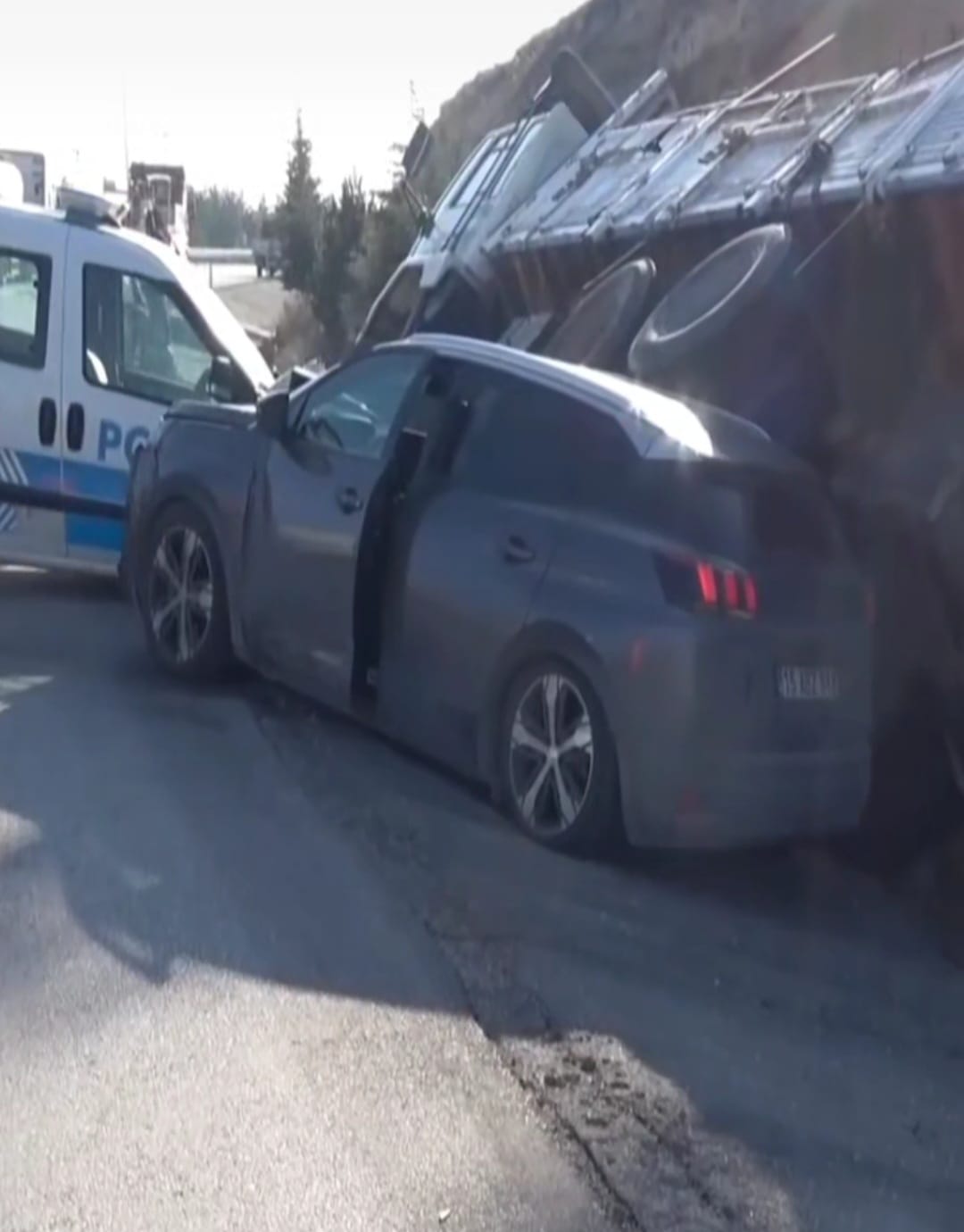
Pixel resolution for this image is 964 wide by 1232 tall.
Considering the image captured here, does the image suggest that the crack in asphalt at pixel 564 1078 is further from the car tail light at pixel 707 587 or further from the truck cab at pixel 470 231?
the truck cab at pixel 470 231

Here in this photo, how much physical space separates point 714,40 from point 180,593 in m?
23.7

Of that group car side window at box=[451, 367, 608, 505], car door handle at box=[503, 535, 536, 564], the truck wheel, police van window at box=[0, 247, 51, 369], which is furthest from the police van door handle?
car door handle at box=[503, 535, 536, 564]

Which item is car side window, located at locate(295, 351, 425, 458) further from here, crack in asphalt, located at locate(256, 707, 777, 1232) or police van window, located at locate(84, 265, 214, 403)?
police van window, located at locate(84, 265, 214, 403)

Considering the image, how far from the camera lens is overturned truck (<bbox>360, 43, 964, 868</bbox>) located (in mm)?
8750

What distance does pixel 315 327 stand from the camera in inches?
1396

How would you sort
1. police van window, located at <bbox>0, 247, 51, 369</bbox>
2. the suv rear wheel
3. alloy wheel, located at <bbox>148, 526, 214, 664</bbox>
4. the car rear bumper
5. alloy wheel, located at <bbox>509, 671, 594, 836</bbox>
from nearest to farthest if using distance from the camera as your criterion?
the car rear bumper → the suv rear wheel → alloy wheel, located at <bbox>509, 671, 594, 836</bbox> → alloy wheel, located at <bbox>148, 526, 214, 664</bbox> → police van window, located at <bbox>0, 247, 51, 369</bbox>

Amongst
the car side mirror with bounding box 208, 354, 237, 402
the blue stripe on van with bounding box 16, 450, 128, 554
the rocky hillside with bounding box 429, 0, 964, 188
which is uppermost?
the rocky hillside with bounding box 429, 0, 964, 188

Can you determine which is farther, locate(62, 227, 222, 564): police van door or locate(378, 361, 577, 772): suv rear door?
locate(62, 227, 222, 564): police van door

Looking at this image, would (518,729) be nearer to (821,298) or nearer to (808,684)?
(808,684)

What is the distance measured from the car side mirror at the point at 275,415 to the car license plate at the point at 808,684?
3087 mm

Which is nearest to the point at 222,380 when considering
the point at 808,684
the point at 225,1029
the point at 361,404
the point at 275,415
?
the point at 275,415

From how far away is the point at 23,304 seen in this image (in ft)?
43.1

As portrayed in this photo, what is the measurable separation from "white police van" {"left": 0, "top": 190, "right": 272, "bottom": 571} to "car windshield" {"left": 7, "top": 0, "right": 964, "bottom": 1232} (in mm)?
23

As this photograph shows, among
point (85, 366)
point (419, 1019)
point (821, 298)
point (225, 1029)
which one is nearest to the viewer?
point (225, 1029)
